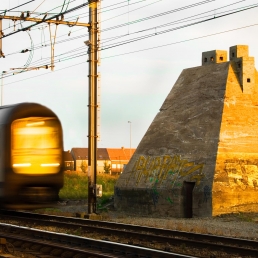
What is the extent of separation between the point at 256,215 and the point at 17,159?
1100 cm

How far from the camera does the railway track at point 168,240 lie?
1295 cm

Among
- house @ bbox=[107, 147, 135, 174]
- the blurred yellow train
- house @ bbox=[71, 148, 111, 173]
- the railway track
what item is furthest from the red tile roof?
the blurred yellow train

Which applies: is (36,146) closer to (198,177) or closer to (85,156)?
(198,177)

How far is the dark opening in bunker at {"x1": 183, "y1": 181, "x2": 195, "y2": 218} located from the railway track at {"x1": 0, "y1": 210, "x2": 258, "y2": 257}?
632 cm

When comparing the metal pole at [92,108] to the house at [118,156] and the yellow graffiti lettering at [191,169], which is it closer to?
the yellow graffiti lettering at [191,169]

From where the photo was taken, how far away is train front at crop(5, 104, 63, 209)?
16328 millimetres

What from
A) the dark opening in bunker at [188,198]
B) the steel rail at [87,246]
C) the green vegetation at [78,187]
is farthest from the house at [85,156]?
the steel rail at [87,246]

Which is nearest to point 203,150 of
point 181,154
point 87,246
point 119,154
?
point 181,154

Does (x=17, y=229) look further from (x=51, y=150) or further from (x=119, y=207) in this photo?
(x=119, y=207)

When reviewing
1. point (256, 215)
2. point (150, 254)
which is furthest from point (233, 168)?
point (150, 254)

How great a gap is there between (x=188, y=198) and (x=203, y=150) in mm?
2190

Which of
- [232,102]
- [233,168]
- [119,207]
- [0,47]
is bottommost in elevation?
[119,207]

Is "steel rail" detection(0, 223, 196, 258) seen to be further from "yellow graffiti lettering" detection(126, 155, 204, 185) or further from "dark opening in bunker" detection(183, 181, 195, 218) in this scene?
"yellow graffiti lettering" detection(126, 155, 204, 185)

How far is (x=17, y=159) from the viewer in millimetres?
16578
